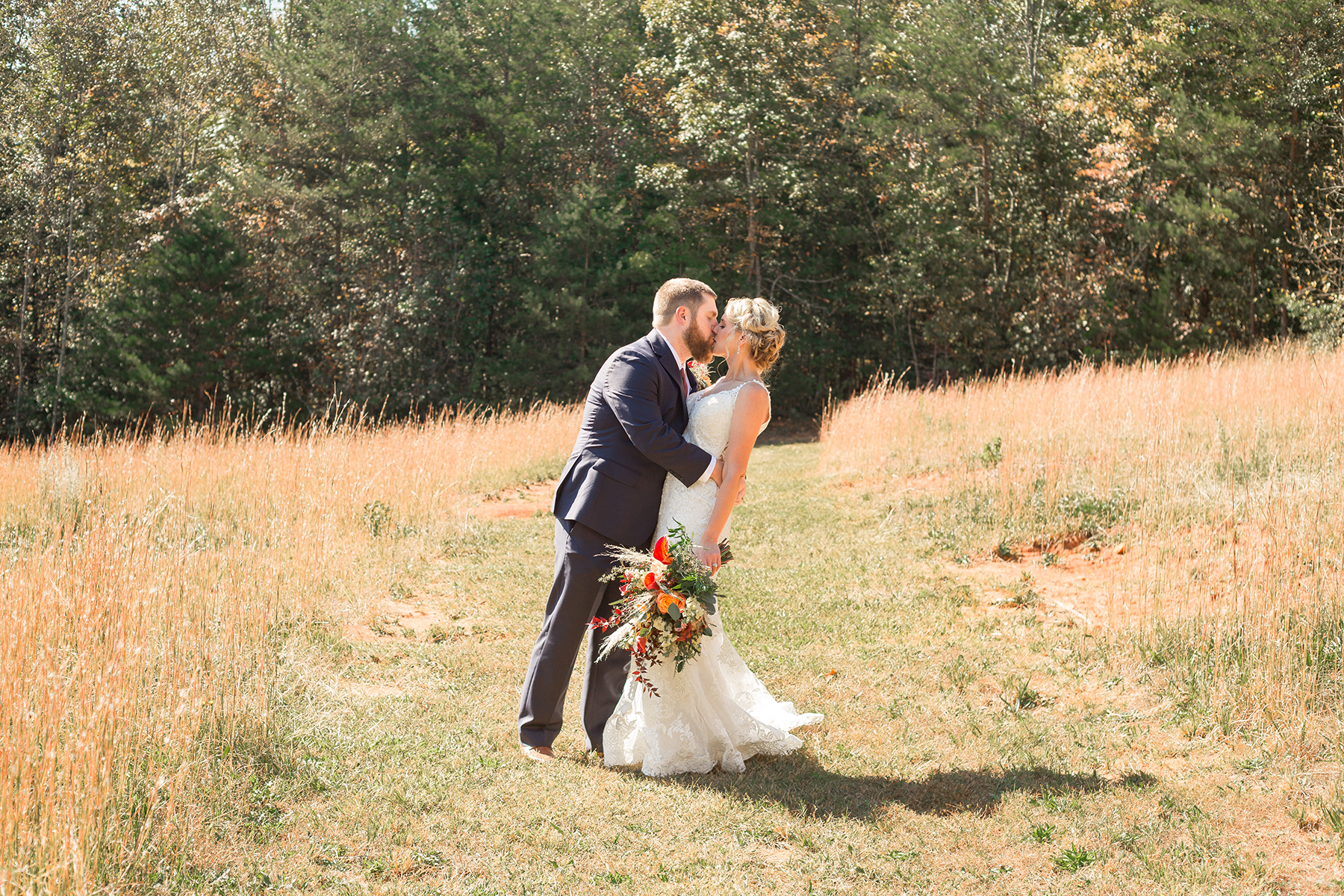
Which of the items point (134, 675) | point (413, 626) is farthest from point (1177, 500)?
point (134, 675)

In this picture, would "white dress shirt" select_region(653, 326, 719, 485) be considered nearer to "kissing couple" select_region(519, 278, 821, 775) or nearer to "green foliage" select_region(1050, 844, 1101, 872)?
"kissing couple" select_region(519, 278, 821, 775)

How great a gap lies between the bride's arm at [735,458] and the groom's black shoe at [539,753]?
1.13 meters

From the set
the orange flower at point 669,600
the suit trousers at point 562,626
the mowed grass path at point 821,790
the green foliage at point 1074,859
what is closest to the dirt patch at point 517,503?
the mowed grass path at point 821,790

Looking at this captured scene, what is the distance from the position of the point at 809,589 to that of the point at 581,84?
22480mm

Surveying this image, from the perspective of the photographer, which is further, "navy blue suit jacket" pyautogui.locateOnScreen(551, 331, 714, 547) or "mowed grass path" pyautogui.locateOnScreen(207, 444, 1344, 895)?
"navy blue suit jacket" pyautogui.locateOnScreen(551, 331, 714, 547)

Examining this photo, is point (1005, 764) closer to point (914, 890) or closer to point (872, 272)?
point (914, 890)

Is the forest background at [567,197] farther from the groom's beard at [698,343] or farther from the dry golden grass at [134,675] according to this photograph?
the groom's beard at [698,343]

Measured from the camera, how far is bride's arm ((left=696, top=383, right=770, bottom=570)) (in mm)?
4547

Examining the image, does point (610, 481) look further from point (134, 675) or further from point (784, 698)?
point (134, 675)

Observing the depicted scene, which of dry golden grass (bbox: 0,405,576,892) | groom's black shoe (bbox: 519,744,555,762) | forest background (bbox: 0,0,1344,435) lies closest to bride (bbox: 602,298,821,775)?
groom's black shoe (bbox: 519,744,555,762)

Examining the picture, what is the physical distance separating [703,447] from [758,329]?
1.89ft

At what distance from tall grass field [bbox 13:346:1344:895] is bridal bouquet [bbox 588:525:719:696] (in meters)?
0.57

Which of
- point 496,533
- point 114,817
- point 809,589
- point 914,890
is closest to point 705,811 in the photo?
point 914,890

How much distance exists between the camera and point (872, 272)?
26500mm
